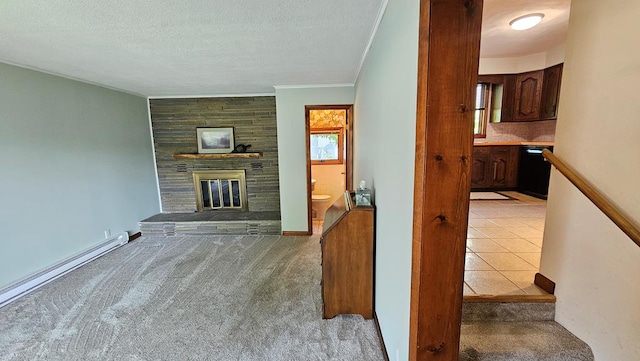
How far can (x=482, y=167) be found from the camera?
4.46m

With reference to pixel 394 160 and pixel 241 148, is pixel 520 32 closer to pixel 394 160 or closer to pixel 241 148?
pixel 394 160

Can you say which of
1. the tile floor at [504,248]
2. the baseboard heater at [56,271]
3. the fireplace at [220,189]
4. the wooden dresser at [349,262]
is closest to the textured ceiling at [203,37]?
the wooden dresser at [349,262]

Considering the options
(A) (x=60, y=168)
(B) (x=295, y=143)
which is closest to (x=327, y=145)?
(B) (x=295, y=143)

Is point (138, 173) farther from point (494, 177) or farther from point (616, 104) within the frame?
point (494, 177)

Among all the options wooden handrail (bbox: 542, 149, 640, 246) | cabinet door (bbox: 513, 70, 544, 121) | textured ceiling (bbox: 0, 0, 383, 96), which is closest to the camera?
wooden handrail (bbox: 542, 149, 640, 246)

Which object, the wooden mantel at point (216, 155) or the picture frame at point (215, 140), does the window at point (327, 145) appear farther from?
the picture frame at point (215, 140)

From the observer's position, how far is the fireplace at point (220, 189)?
4531mm

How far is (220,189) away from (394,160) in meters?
3.87

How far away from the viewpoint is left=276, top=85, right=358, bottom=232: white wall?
12.5 feet

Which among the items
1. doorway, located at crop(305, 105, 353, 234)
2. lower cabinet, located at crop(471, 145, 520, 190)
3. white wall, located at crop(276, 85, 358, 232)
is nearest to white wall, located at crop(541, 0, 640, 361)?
white wall, located at crop(276, 85, 358, 232)

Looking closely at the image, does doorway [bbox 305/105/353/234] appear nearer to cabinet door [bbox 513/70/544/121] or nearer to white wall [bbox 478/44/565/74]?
white wall [bbox 478/44/565/74]

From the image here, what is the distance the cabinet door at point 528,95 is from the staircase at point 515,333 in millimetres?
3974

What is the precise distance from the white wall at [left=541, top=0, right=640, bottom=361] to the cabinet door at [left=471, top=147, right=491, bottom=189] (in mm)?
Result: 3052

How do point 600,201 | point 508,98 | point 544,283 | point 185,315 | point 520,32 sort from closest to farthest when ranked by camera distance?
point 600,201
point 544,283
point 185,315
point 520,32
point 508,98
